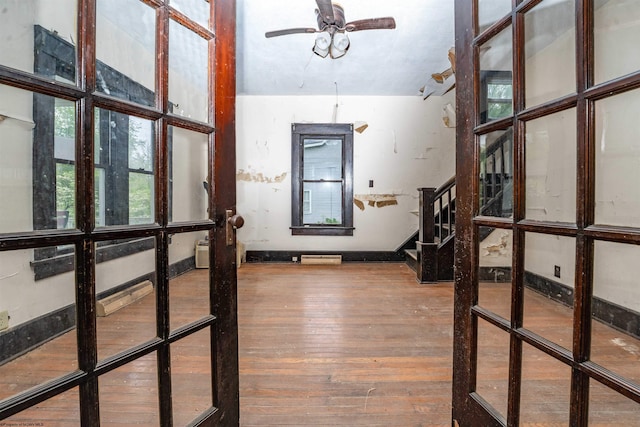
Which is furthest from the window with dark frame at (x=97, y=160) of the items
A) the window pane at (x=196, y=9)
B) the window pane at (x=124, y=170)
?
the window pane at (x=196, y=9)

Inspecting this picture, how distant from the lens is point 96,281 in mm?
733

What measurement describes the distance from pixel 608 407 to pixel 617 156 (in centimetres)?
75

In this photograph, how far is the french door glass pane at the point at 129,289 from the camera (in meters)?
0.79

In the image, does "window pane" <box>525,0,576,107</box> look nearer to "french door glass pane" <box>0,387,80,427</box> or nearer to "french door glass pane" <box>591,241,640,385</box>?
"french door glass pane" <box>591,241,640,385</box>

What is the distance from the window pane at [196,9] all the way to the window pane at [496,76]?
0.96 m

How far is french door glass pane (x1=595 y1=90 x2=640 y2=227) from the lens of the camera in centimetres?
66

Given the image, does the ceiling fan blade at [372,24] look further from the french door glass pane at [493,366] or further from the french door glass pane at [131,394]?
the french door glass pane at [131,394]

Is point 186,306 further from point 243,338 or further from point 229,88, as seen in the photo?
point 243,338

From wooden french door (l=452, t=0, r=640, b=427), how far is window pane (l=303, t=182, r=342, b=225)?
3.69 meters

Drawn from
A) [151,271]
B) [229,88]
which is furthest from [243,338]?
[229,88]

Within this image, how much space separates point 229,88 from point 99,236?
64cm

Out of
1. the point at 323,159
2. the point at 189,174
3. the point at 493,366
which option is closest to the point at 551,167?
the point at 493,366

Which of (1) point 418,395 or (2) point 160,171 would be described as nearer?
(2) point 160,171

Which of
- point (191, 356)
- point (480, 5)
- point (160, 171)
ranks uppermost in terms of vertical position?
point (480, 5)
